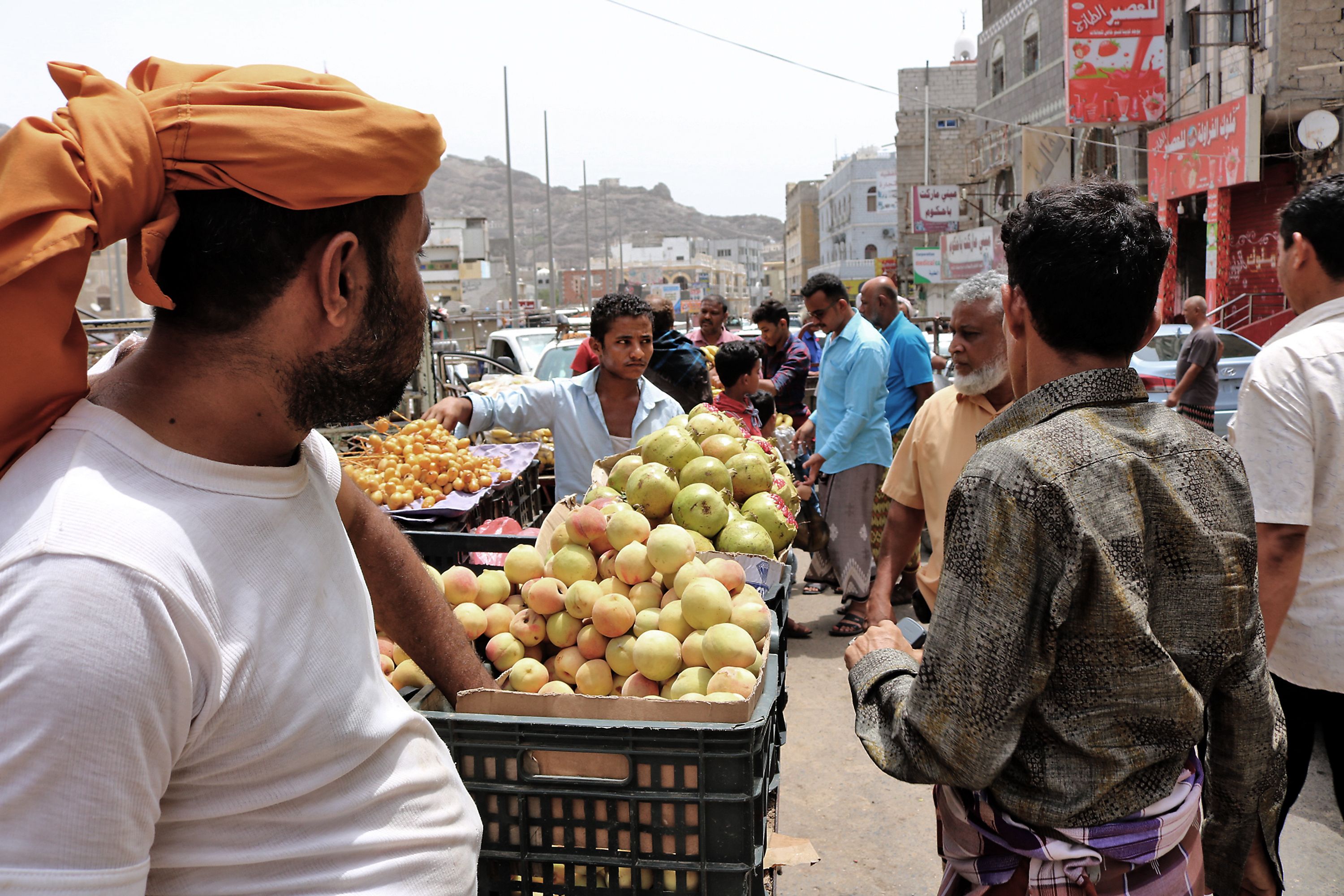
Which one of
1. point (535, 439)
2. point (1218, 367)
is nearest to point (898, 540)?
point (535, 439)

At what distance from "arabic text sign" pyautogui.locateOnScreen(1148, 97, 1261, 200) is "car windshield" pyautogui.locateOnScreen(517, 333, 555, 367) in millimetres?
11484

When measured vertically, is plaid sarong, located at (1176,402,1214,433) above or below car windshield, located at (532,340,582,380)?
below

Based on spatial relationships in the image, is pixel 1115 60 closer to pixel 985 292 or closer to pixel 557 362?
pixel 557 362

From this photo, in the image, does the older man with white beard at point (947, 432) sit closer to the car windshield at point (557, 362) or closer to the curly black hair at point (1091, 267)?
the curly black hair at point (1091, 267)

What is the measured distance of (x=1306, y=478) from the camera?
7.97 feet

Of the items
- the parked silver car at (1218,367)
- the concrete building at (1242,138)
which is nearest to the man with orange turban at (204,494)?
the parked silver car at (1218,367)

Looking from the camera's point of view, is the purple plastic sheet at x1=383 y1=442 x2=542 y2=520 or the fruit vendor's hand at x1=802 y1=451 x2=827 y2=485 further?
the fruit vendor's hand at x1=802 y1=451 x2=827 y2=485

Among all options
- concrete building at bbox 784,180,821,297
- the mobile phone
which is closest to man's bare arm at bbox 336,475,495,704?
the mobile phone

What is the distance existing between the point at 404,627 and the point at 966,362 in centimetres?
232

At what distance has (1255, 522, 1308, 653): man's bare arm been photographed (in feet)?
8.00

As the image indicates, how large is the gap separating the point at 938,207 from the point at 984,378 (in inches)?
1178

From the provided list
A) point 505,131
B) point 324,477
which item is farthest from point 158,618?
point 505,131

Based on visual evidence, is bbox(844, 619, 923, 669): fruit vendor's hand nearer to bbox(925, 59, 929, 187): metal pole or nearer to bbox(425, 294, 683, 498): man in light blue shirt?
bbox(425, 294, 683, 498): man in light blue shirt

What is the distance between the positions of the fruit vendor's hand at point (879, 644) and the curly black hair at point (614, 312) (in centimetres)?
266
